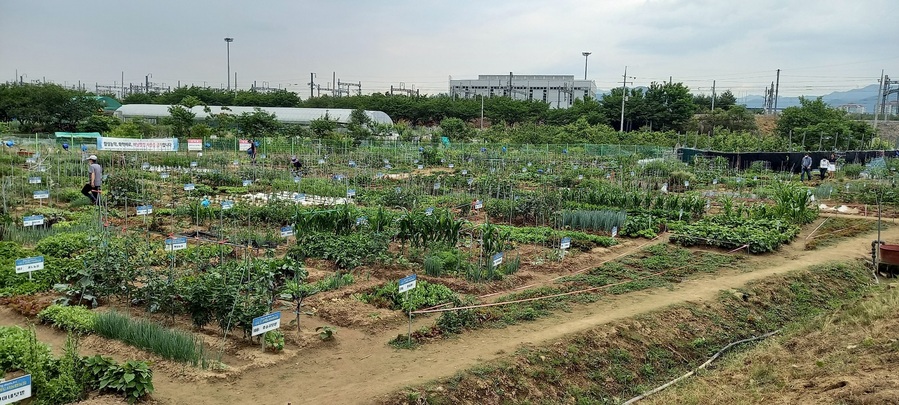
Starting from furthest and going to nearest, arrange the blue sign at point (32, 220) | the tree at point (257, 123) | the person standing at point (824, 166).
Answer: the tree at point (257, 123)
the person standing at point (824, 166)
the blue sign at point (32, 220)

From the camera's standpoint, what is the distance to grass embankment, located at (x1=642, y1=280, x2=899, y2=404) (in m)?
5.80

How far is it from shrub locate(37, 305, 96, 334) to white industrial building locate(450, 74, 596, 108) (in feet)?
229

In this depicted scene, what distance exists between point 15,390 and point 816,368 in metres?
7.37

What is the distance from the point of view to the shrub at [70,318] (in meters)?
6.55

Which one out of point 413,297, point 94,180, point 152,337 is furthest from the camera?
point 94,180

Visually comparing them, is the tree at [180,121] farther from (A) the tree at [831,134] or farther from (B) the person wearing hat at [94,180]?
(A) the tree at [831,134]

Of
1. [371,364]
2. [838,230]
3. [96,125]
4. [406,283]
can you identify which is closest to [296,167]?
[406,283]

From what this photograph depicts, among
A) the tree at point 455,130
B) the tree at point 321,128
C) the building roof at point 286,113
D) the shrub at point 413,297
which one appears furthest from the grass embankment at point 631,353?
the building roof at point 286,113

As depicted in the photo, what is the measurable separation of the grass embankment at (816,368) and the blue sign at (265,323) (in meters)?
3.79

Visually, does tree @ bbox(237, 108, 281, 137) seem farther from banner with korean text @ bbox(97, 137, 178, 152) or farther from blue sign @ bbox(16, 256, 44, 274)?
blue sign @ bbox(16, 256, 44, 274)

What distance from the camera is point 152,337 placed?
6.01 m

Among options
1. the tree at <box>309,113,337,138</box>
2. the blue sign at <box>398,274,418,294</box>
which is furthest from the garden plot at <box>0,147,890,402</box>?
the tree at <box>309,113,337,138</box>

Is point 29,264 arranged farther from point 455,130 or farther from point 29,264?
point 455,130

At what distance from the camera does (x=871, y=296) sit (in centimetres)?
966
